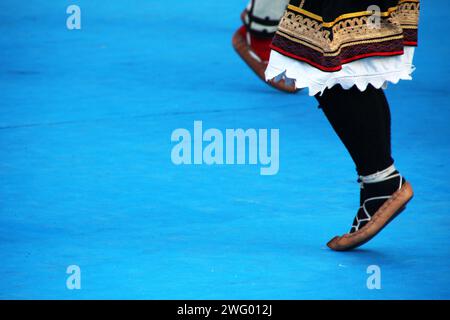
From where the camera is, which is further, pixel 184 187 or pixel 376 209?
pixel 184 187

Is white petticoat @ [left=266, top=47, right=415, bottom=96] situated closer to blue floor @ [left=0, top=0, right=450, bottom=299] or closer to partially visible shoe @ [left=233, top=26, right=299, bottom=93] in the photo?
blue floor @ [left=0, top=0, right=450, bottom=299]

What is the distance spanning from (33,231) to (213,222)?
20.3 inches

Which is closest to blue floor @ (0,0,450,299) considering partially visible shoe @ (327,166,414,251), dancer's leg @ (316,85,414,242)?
partially visible shoe @ (327,166,414,251)

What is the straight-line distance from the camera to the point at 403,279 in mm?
2850

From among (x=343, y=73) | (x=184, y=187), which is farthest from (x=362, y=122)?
(x=184, y=187)

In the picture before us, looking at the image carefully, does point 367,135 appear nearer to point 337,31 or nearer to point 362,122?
point 362,122

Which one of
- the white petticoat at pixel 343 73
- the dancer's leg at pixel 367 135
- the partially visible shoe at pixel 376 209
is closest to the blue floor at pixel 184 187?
the partially visible shoe at pixel 376 209

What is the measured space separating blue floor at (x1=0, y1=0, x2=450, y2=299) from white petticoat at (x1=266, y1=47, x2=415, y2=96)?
46 cm

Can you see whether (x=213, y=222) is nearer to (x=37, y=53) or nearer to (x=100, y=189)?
(x=100, y=189)

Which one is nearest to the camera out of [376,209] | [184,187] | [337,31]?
[337,31]

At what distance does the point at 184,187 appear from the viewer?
145 inches

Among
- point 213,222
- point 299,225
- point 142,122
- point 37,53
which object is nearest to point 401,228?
point 299,225

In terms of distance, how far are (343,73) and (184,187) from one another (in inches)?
36.1
